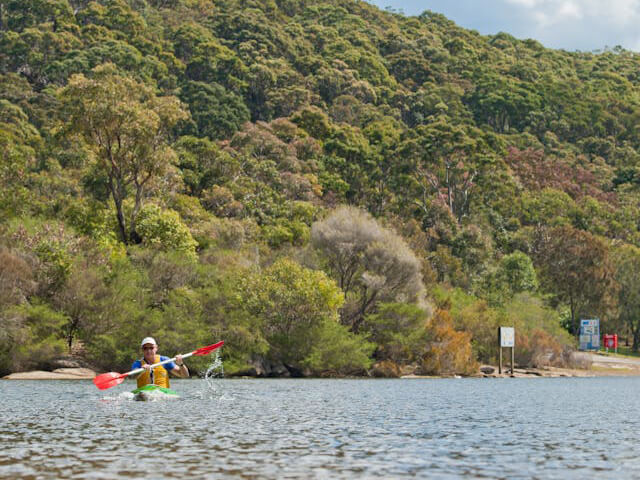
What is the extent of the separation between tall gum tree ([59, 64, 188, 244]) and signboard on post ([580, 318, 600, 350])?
48.7 meters

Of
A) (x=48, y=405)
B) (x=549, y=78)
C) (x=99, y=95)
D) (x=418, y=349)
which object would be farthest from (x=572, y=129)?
(x=48, y=405)

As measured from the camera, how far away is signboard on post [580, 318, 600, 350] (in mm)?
82312

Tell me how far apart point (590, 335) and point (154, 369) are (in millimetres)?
66382

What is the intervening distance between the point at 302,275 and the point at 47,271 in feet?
48.0

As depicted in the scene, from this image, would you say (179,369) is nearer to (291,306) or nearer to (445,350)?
(291,306)

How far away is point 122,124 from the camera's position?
51.3 metres

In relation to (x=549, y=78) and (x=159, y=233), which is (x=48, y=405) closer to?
(x=159, y=233)

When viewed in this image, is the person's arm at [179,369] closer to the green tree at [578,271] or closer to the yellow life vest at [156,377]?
the yellow life vest at [156,377]

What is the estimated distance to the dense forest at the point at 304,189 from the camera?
46875 mm

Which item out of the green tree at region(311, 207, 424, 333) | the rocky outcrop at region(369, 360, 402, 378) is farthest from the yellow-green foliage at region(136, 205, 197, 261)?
the rocky outcrop at region(369, 360, 402, 378)

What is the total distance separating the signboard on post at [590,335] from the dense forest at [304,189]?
8.90 feet

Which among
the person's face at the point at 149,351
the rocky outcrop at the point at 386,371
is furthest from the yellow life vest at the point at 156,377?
the rocky outcrop at the point at 386,371

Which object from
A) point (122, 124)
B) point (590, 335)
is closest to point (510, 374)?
point (590, 335)

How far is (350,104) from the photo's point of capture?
4754 inches
